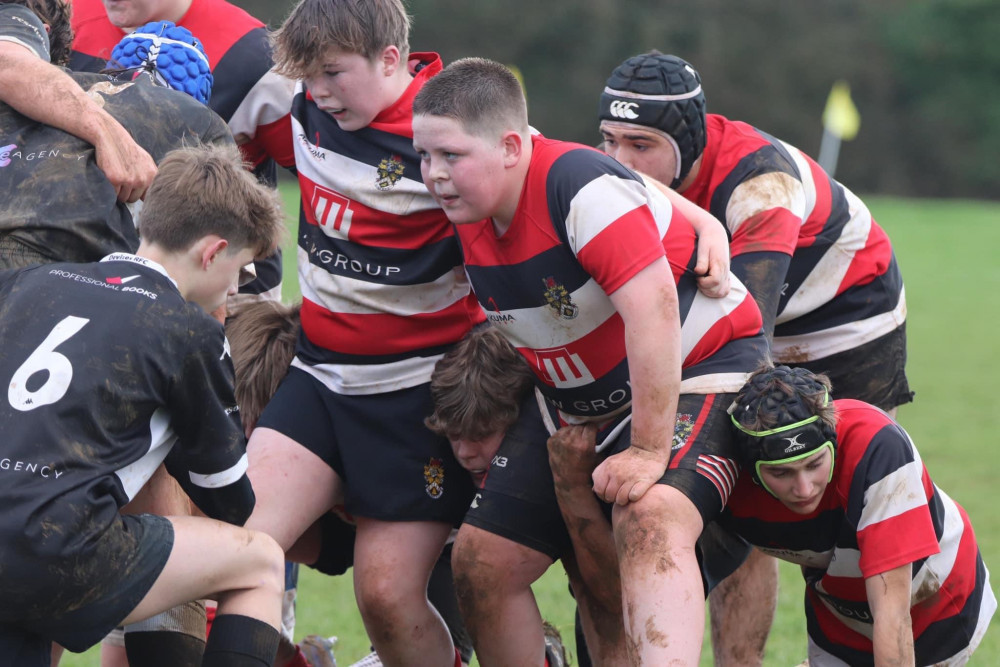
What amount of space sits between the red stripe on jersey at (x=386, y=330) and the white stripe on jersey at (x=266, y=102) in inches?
25.3

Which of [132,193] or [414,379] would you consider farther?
[414,379]

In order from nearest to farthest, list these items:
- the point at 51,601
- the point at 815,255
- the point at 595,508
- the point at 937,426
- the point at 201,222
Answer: the point at 51,601 → the point at 201,222 → the point at 595,508 → the point at 815,255 → the point at 937,426

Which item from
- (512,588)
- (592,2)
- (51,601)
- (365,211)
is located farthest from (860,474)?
(592,2)

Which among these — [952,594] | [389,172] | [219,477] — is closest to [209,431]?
[219,477]

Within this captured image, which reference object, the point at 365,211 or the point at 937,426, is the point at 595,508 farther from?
the point at 937,426

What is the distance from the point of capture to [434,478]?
11.9 feet

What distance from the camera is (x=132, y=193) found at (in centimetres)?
301

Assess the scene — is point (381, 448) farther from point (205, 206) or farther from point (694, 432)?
point (205, 206)

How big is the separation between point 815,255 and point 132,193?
2120mm

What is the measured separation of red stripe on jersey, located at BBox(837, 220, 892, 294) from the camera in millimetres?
4070

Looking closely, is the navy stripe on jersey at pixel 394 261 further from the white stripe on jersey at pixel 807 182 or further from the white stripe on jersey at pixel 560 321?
the white stripe on jersey at pixel 807 182

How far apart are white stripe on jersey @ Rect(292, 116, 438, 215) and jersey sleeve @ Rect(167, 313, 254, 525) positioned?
2.85 ft

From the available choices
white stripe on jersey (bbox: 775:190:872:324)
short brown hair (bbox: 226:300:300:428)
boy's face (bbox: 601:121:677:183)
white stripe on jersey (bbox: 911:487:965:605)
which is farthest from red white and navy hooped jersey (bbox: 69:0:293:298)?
white stripe on jersey (bbox: 911:487:965:605)

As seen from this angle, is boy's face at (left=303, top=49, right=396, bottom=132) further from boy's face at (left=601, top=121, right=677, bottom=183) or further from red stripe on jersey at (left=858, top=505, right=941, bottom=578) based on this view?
red stripe on jersey at (left=858, top=505, right=941, bottom=578)
